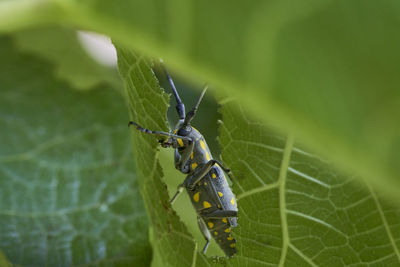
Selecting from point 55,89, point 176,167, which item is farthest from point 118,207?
point 55,89

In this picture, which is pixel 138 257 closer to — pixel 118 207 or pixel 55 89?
pixel 118 207

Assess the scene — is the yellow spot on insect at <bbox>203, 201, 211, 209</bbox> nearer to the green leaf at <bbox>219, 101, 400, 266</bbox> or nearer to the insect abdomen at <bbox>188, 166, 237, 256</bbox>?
the insect abdomen at <bbox>188, 166, 237, 256</bbox>

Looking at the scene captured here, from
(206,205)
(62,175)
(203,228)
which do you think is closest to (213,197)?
(206,205)

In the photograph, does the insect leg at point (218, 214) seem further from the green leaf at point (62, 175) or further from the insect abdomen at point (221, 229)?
the green leaf at point (62, 175)

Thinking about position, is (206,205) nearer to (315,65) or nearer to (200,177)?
(200,177)

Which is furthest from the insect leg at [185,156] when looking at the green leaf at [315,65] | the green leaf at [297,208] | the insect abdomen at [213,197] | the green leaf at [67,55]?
the green leaf at [315,65]

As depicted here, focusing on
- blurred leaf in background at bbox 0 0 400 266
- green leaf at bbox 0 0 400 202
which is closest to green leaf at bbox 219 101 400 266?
blurred leaf in background at bbox 0 0 400 266
